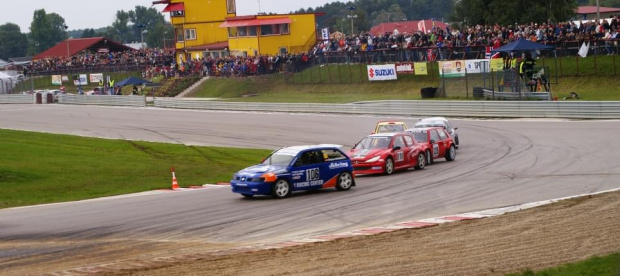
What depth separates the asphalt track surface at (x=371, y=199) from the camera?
59.8 feet

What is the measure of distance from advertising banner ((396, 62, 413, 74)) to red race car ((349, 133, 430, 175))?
33361 mm

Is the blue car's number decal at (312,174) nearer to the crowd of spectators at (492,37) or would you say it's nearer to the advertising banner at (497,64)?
the advertising banner at (497,64)

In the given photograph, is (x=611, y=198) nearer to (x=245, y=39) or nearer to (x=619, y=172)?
(x=619, y=172)

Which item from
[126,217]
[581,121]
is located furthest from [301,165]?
[581,121]

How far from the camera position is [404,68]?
62656mm

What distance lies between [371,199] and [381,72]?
1680 inches

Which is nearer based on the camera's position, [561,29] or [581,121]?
[581,121]

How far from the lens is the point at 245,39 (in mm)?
89250

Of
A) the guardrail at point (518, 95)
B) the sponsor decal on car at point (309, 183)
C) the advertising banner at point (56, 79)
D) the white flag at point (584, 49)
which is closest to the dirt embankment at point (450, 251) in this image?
the sponsor decal on car at point (309, 183)

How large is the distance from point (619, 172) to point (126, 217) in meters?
13.0

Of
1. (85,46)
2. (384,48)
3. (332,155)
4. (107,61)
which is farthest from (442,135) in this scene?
(85,46)

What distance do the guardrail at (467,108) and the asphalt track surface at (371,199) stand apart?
5.70 feet

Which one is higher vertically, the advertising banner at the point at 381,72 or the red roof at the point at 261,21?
the red roof at the point at 261,21

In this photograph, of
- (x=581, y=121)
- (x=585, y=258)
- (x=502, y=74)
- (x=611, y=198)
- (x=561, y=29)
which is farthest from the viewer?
(x=561, y=29)
